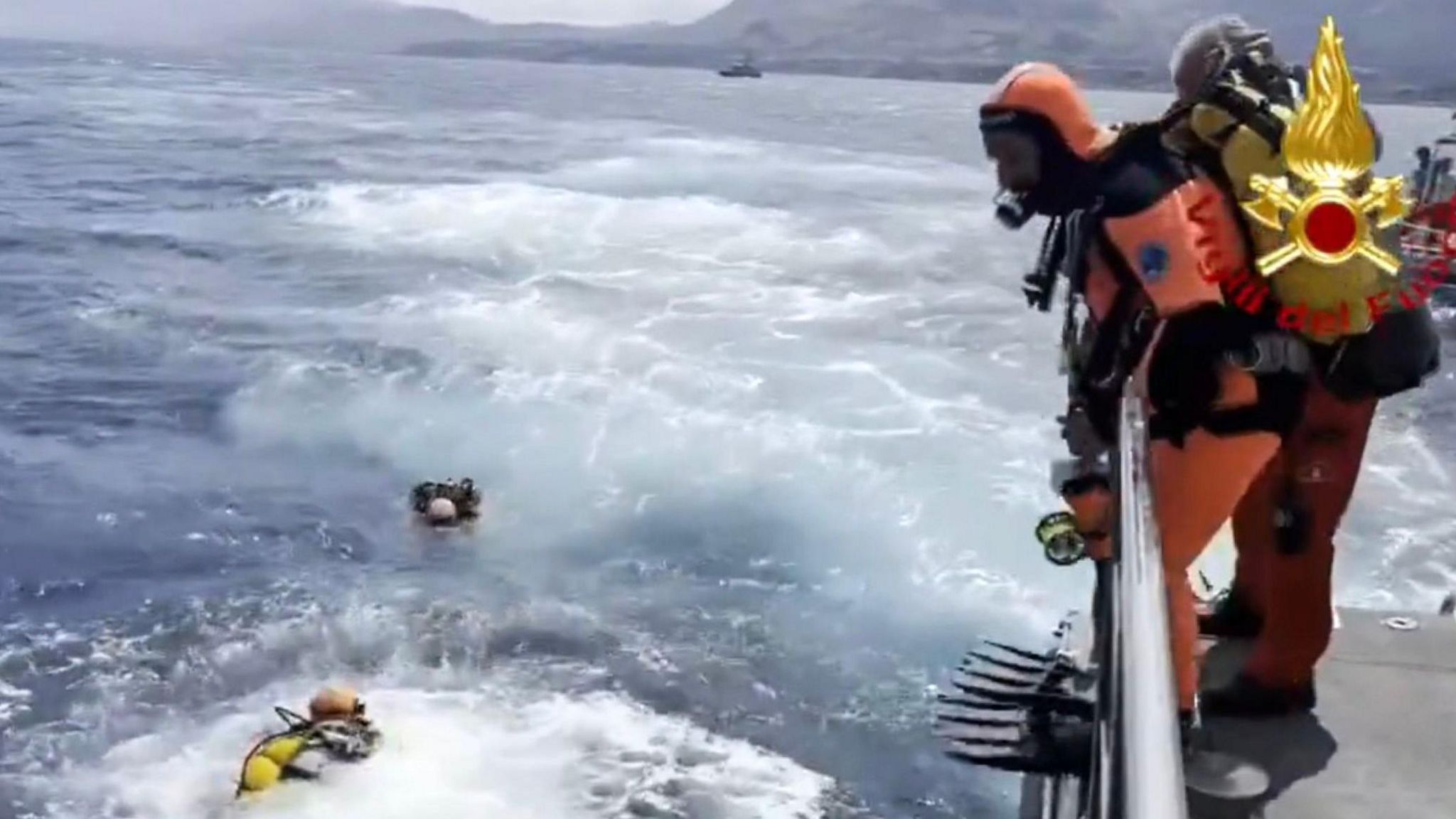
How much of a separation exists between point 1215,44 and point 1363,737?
6.68 feet

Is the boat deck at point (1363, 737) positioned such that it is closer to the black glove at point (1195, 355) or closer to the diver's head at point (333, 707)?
the black glove at point (1195, 355)

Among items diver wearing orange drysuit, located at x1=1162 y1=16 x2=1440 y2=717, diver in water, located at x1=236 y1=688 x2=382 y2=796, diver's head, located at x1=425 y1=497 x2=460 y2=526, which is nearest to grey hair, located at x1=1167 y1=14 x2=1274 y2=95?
diver wearing orange drysuit, located at x1=1162 y1=16 x2=1440 y2=717

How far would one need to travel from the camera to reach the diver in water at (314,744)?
1043 cm

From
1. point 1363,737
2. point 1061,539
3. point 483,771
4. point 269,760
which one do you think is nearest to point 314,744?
point 269,760

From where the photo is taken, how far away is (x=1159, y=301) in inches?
134

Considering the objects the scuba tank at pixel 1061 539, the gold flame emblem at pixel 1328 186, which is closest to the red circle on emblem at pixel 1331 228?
the gold flame emblem at pixel 1328 186

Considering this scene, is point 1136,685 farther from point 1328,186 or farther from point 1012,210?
point 1012,210

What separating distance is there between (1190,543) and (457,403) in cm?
1659

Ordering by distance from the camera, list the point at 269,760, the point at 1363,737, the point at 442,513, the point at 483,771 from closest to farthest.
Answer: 1. the point at 1363,737
2. the point at 269,760
3. the point at 483,771
4. the point at 442,513

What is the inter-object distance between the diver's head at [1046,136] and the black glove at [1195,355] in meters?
0.41

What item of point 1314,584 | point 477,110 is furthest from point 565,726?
point 477,110

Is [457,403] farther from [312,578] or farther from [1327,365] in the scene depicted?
[1327,365]

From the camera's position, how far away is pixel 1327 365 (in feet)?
12.4

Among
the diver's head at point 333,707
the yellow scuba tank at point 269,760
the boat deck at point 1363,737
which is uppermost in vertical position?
the boat deck at point 1363,737
